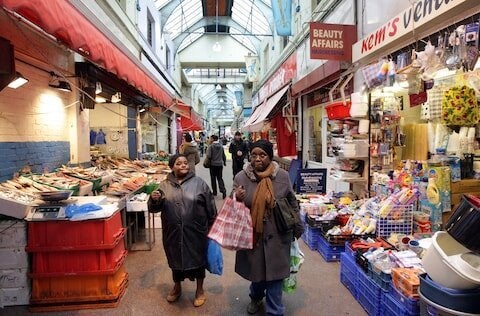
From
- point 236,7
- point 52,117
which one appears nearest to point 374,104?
point 52,117

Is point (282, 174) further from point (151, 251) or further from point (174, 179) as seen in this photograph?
point (151, 251)

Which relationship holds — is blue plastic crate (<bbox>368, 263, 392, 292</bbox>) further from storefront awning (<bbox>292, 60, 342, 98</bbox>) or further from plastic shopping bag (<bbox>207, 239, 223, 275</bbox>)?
storefront awning (<bbox>292, 60, 342, 98</bbox>)

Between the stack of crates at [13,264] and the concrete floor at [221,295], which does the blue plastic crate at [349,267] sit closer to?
the concrete floor at [221,295]

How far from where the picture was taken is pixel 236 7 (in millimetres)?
20141

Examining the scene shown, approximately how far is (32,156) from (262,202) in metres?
4.10

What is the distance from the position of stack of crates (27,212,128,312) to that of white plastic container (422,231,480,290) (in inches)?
124

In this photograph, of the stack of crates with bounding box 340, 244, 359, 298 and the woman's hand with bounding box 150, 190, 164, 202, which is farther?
the stack of crates with bounding box 340, 244, 359, 298

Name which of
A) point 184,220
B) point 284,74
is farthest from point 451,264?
point 284,74

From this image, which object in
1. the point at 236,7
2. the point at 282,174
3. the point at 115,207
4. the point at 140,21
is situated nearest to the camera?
the point at 282,174

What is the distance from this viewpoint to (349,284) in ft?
14.1

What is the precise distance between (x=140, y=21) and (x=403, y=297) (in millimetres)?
12525

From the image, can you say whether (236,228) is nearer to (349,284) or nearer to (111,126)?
(349,284)

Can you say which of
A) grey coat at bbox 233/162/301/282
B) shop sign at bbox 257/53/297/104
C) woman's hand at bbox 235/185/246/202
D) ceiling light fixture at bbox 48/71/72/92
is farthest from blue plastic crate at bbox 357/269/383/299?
shop sign at bbox 257/53/297/104

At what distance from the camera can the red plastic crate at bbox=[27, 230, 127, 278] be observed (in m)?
3.84
